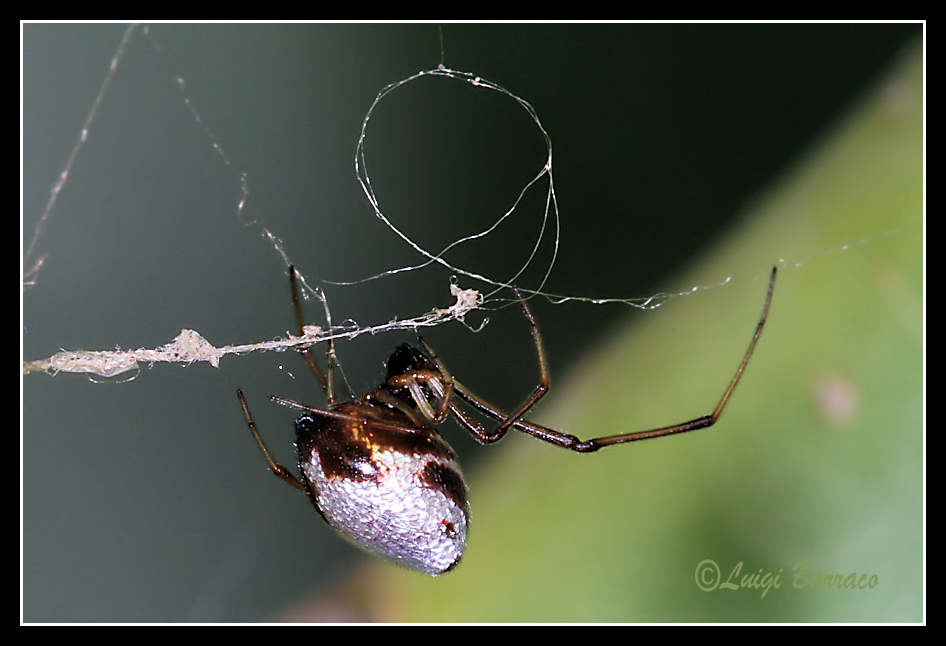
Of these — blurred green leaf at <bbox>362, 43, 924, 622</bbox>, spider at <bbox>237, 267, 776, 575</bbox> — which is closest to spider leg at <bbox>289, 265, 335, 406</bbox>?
spider at <bbox>237, 267, 776, 575</bbox>

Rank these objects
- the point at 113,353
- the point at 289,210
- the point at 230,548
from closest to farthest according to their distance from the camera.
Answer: the point at 113,353
the point at 289,210
the point at 230,548

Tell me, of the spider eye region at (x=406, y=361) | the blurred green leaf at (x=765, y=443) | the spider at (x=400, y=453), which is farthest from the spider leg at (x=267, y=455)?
the blurred green leaf at (x=765, y=443)

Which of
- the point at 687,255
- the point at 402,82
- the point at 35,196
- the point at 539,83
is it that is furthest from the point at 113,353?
the point at 687,255

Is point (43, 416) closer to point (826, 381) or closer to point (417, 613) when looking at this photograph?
point (417, 613)

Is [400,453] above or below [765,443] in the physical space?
above

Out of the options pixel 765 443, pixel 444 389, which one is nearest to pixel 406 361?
pixel 444 389

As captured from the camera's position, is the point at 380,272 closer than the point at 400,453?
No

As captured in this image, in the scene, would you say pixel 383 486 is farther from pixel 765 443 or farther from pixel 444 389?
pixel 765 443

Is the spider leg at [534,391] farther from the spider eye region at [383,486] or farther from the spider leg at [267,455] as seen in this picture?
the spider leg at [267,455]
